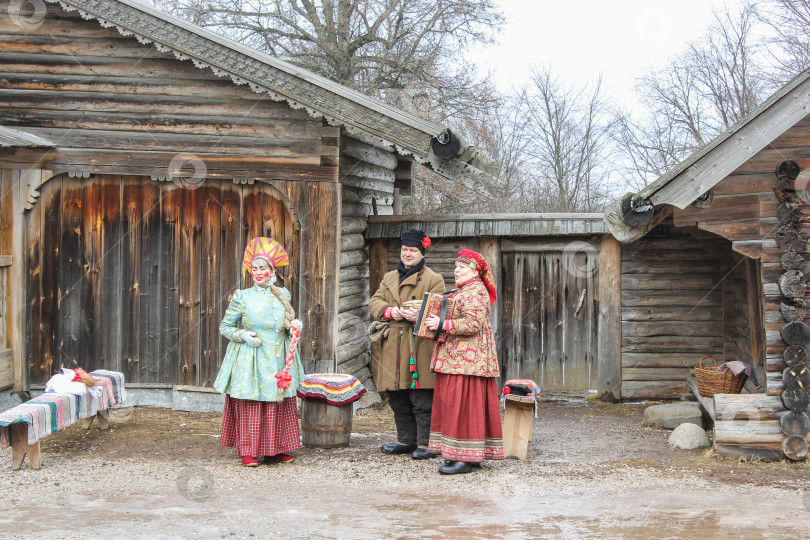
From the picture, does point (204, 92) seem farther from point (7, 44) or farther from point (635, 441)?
point (635, 441)

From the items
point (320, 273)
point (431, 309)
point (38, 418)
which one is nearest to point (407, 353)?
point (431, 309)

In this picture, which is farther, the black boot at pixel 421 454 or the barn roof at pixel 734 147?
the black boot at pixel 421 454

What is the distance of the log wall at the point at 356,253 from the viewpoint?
938cm

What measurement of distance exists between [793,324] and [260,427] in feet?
14.8

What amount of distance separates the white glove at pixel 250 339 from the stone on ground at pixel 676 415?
436cm

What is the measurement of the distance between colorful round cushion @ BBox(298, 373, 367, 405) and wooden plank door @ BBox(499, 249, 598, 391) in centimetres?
348

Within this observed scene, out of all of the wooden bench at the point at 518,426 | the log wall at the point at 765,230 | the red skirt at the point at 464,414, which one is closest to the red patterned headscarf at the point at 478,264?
the red skirt at the point at 464,414

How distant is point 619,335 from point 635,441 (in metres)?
2.38

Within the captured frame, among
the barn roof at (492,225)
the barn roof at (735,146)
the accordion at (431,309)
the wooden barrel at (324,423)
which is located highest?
the barn roof at (735,146)

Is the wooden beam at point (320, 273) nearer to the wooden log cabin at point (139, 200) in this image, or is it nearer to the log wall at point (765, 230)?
the wooden log cabin at point (139, 200)

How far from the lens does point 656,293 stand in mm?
10031

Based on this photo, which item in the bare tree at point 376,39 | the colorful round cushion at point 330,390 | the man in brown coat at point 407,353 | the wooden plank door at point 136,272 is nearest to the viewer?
the man in brown coat at point 407,353

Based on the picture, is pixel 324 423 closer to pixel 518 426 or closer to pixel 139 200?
pixel 518 426

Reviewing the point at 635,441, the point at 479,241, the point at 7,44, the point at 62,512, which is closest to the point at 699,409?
the point at 635,441
